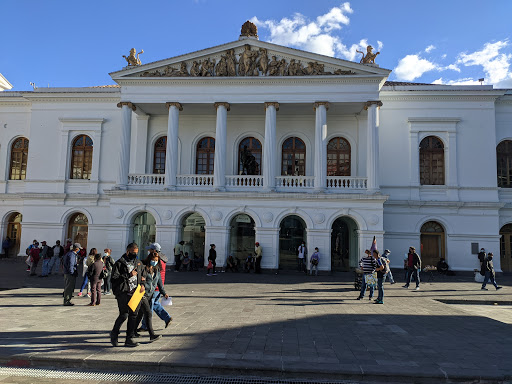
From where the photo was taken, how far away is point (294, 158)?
78.1 ft

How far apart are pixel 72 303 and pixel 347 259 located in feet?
52.0

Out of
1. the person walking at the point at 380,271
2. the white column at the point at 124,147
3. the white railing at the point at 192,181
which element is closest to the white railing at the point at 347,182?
the white railing at the point at 192,181

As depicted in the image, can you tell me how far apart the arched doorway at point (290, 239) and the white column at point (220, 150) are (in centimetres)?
440

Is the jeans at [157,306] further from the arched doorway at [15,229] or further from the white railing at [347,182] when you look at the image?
the arched doorway at [15,229]

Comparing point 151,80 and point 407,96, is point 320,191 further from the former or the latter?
point 151,80

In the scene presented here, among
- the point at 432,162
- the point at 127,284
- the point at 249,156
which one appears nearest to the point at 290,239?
the point at 249,156

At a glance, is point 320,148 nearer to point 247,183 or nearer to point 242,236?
point 247,183

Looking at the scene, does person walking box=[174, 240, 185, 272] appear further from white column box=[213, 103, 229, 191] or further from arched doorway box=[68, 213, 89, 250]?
arched doorway box=[68, 213, 89, 250]

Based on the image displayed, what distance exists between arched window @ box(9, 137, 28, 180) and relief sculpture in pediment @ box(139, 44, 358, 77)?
36.1ft

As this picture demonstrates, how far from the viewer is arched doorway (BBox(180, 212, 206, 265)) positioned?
868 inches

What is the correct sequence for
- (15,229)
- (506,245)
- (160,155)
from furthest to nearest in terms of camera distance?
(15,229) → (160,155) → (506,245)

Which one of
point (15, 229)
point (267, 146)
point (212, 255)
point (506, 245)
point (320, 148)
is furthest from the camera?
point (15, 229)

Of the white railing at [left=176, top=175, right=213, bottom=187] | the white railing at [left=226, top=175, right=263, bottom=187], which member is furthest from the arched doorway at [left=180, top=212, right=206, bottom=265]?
the white railing at [left=226, top=175, right=263, bottom=187]

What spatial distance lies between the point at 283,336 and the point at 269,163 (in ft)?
45.7
